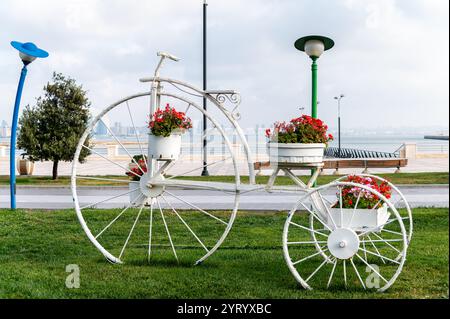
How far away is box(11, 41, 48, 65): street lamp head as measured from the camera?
31.3ft

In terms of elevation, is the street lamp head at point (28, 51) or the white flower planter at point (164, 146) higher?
the street lamp head at point (28, 51)

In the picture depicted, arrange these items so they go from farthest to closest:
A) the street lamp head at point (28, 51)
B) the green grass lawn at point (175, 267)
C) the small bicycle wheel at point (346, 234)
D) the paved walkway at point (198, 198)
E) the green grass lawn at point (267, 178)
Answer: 1. the green grass lawn at point (267, 178)
2. the paved walkway at point (198, 198)
3. the street lamp head at point (28, 51)
4. the green grass lawn at point (175, 267)
5. the small bicycle wheel at point (346, 234)

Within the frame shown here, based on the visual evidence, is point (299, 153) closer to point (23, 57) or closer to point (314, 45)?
point (314, 45)

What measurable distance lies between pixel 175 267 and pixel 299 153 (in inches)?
72.7

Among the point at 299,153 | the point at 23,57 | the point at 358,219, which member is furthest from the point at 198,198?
the point at 358,219

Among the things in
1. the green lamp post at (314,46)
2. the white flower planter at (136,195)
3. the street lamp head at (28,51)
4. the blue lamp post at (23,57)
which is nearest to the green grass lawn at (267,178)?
the blue lamp post at (23,57)

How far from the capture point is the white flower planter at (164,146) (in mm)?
5863

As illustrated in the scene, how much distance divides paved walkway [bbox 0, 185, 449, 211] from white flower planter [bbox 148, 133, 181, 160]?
15.7 feet

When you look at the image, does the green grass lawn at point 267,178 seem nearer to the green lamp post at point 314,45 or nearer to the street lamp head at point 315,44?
the green lamp post at point 314,45

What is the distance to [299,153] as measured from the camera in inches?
201

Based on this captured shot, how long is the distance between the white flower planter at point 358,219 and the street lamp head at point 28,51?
249 inches

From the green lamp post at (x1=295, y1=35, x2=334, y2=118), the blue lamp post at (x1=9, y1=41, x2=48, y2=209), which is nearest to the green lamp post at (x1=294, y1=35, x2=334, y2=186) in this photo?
the green lamp post at (x1=295, y1=35, x2=334, y2=118)

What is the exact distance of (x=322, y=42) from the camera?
21.8 ft

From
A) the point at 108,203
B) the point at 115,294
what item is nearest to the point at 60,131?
the point at 108,203
